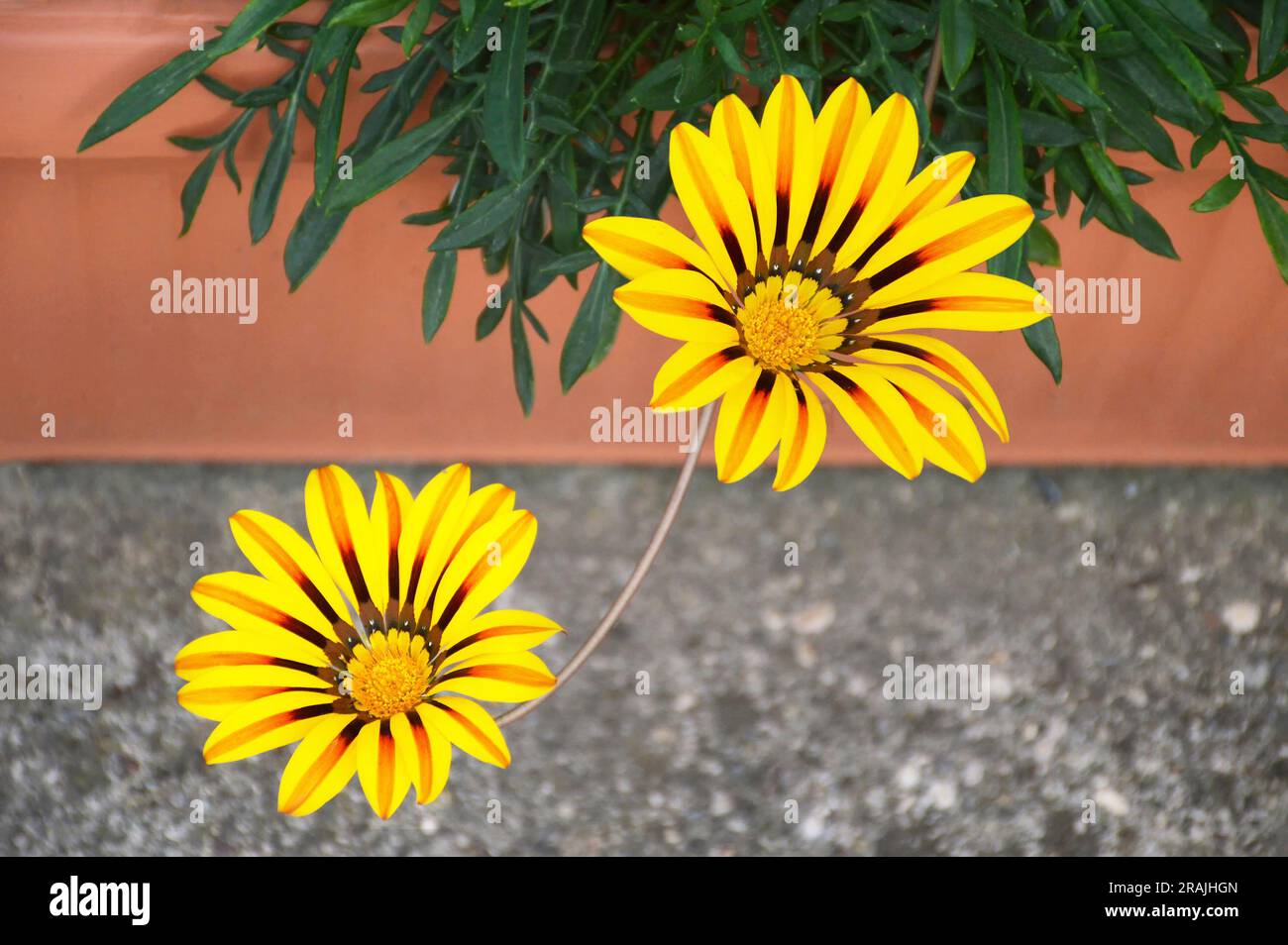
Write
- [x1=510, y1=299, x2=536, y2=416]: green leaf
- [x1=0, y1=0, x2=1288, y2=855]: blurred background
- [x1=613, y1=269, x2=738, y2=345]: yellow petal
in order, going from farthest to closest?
[x1=0, y1=0, x2=1288, y2=855]: blurred background → [x1=510, y1=299, x2=536, y2=416]: green leaf → [x1=613, y1=269, x2=738, y2=345]: yellow petal

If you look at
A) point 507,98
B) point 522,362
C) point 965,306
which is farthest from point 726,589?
point 965,306

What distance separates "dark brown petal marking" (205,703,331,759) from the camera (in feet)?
1.21

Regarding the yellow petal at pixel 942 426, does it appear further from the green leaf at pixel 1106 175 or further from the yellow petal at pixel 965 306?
the green leaf at pixel 1106 175

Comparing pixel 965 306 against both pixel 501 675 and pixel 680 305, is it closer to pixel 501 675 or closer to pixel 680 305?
pixel 680 305

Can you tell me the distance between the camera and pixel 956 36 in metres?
0.47

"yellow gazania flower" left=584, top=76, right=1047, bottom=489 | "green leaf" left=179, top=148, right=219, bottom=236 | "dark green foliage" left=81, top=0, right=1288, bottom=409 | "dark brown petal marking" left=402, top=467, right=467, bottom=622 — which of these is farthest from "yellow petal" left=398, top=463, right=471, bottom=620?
"green leaf" left=179, top=148, right=219, bottom=236

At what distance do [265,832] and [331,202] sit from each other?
613 mm

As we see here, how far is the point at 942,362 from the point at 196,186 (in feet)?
1.92

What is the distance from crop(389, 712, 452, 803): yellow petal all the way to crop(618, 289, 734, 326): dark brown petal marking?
176 millimetres

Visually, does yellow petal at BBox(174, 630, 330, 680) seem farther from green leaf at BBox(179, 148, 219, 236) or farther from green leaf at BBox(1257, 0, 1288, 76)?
green leaf at BBox(1257, 0, 1288, 76)

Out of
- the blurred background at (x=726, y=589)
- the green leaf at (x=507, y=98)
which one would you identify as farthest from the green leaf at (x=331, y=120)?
the blurred background at (x=726, y=589)

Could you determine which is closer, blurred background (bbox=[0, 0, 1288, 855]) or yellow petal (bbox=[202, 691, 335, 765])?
yellow petal (bbox=[202, 691, 335, 765])

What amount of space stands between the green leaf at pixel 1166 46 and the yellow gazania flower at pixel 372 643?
439 millimetres

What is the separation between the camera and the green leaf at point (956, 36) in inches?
18.5
